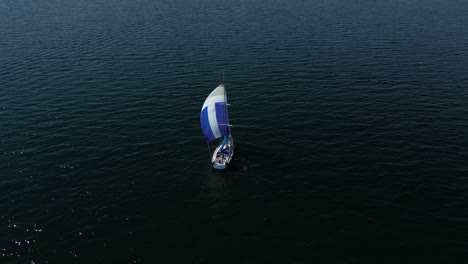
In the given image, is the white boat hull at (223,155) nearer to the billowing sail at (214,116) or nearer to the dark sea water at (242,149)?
the dark sea water at (242,149)

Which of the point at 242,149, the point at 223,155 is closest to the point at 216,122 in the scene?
the point at 223,155

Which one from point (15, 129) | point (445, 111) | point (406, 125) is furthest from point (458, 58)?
point (15, 129)

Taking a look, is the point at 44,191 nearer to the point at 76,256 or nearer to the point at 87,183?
the point at 87,183

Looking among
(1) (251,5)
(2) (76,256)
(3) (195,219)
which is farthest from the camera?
(1) (251,5)

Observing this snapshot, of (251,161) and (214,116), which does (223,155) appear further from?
(214,116)

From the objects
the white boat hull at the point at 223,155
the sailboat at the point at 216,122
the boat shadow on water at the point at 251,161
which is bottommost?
the boat shadow on water at the point at 251,161

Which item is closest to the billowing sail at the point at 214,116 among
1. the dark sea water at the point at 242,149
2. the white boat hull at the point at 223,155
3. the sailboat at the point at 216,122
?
the sailboat at the point at 216,122
